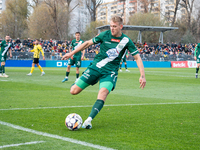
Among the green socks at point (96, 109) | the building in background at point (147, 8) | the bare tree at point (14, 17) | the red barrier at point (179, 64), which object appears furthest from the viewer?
the building in background at point (147, 8)

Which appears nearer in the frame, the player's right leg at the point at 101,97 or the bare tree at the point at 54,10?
the player's right leg at the point at 101,97

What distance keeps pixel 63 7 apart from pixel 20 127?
5697cm

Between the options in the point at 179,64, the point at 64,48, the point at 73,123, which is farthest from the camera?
the point at 179,64

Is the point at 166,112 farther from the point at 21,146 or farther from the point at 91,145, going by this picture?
the point at 21,146

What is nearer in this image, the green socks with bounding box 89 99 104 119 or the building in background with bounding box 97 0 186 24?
the green socks with bounding box 89 99 104 119

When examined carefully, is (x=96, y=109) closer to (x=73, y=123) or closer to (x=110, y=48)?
(x=73, y=123)

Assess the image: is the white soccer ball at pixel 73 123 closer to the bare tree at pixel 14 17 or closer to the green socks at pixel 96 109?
the green socks at pixel 96 109

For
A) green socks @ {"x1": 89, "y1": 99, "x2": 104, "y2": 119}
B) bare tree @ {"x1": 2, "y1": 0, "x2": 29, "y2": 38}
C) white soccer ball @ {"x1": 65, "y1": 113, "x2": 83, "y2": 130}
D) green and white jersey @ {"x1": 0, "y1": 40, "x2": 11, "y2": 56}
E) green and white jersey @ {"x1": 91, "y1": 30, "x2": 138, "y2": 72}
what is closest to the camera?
white soccer ball @ {"x1": 65, "y1": 113, "x2": 83, "y2": 130}

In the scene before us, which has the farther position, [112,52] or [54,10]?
[54,10]

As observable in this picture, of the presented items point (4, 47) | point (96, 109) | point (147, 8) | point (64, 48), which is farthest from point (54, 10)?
point (96, 109)

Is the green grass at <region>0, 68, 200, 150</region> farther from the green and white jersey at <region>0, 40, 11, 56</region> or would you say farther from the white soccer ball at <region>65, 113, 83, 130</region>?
the green and white jersey at <region>0, 40, 11, 56</region>

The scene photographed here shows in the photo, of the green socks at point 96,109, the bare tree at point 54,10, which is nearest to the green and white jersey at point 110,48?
the green socks at point 96,109

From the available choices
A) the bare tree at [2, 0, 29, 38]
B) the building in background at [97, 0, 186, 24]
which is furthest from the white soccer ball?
the bare tree at [2, 0, 29, 38]

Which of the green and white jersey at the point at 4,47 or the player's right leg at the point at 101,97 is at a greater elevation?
the green and white jersey at the point at 4,47
